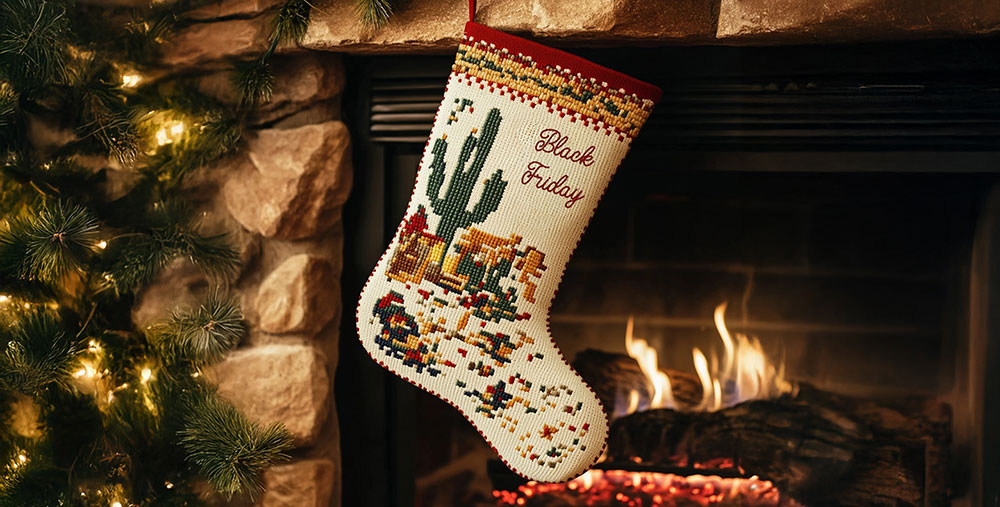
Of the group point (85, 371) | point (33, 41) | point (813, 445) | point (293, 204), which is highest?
point (33, 41)

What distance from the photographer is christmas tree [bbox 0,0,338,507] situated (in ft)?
4.10

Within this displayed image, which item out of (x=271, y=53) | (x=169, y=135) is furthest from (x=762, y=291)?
(x=169, y=135)

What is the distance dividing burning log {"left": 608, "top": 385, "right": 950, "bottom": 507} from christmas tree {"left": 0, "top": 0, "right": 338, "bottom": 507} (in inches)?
28.7

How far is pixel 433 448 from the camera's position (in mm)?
1553

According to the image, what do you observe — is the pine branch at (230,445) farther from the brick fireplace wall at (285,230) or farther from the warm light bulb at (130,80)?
the warm light bulb at (130,80)

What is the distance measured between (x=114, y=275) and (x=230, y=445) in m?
0.35

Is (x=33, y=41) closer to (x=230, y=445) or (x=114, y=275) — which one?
(x=114, y=275)

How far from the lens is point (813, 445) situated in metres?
1.45

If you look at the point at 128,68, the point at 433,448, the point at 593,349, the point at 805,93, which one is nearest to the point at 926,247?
the point at 805,93

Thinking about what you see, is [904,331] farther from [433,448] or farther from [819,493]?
[433,448]

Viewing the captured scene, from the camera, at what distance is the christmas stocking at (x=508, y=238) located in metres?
1.13

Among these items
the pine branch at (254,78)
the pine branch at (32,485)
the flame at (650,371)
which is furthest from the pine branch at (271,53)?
the flame at (650,371)

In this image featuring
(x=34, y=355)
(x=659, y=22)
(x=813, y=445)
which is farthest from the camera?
(x=813, y=445)

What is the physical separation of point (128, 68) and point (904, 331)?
1466 mm
